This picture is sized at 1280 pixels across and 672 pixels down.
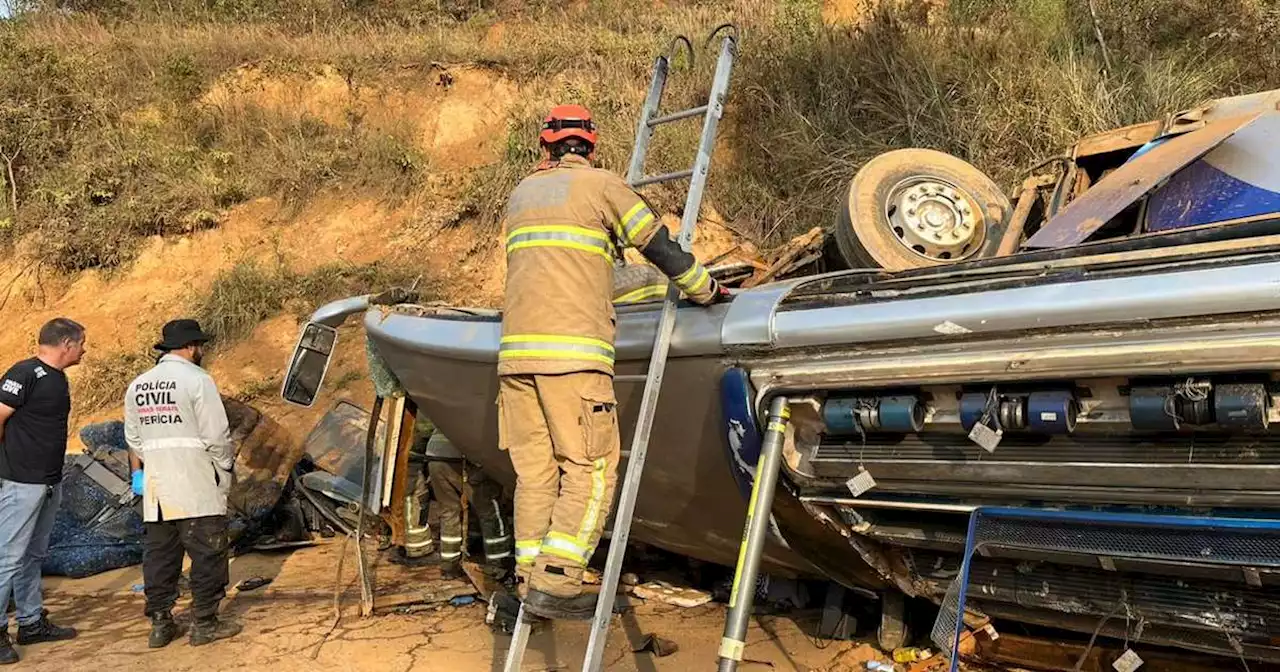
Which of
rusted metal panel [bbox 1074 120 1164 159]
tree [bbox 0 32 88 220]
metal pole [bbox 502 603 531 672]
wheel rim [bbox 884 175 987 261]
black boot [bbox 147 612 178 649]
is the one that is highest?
tree [bbox 0 32 88 220]

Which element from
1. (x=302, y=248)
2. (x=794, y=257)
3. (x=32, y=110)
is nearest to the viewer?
(x=794, y=257)

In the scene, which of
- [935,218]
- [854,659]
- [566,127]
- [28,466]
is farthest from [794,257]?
[28,466]

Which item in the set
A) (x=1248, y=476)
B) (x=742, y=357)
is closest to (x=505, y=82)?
(x=742, y=357)

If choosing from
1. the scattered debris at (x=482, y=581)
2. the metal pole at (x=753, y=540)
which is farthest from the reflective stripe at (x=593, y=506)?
the scattered debris at (x=482, y=581)

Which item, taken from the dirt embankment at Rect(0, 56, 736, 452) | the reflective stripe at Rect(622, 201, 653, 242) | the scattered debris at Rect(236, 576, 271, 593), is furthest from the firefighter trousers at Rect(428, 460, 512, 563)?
the dirt embankment at Rect(0, 56, 736, 452)

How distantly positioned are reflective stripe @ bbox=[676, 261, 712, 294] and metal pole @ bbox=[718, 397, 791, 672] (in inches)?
17.0

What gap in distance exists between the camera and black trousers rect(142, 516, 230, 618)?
168 inches

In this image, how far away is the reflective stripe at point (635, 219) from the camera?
2871 millimetres

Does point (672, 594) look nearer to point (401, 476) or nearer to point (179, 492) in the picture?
point (401, 476)

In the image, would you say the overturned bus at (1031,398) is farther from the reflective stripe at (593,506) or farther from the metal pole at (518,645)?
the metal pole at (518,645)

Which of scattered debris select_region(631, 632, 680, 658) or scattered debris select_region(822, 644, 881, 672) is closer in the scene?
scattered debris select_region(822, 644, 881, 672)

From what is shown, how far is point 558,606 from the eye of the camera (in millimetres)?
2744

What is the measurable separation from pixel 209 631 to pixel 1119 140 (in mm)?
4428

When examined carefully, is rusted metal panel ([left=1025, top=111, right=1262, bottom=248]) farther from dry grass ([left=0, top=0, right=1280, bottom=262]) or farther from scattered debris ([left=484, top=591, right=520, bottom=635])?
dry grass ([left=0, top=0, right=1280, bottom=262])
